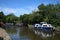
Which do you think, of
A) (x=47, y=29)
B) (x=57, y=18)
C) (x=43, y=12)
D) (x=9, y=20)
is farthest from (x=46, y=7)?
(x=9, y=20)

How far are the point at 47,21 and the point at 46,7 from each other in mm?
13567

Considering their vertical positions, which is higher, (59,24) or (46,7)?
(46,7)

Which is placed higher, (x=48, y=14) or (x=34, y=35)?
(x=48, y=14)

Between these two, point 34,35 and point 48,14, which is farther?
point 48,14

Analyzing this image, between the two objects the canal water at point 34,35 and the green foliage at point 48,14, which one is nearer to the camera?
the canal water at point 34,35

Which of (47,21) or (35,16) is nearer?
(47,21)

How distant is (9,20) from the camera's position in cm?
14338

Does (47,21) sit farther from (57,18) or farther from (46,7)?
(46,7)

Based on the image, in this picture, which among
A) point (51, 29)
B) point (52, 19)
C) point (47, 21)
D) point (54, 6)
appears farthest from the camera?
point (54, 6)

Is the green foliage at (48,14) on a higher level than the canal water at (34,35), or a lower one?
higher

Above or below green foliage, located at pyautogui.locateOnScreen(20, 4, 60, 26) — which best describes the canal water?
below

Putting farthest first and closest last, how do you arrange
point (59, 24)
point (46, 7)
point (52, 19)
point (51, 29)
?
point (46, 7) < point (52, 19) < point (59, 24) < point (51, 29)

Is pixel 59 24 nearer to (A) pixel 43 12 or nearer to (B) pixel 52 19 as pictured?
(B) pixel 52 19

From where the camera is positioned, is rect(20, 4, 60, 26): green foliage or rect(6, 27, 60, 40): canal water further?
rect(20, 4, 60, 26): green foliage
